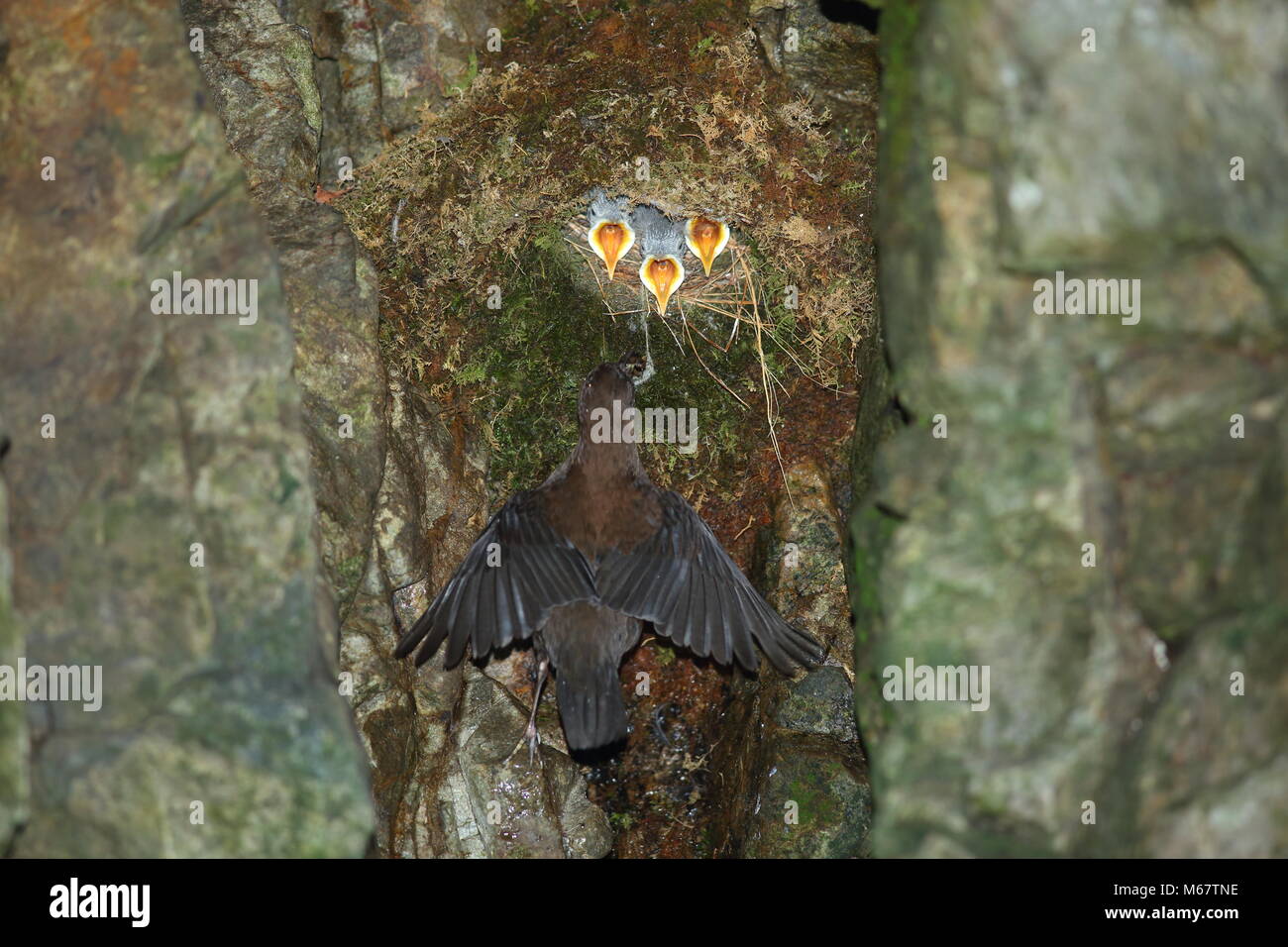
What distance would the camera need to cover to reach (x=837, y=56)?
675cm

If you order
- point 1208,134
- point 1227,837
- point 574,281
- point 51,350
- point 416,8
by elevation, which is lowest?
point 1227,837

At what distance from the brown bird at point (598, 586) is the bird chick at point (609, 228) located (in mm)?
592

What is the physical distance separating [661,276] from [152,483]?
3124 mm

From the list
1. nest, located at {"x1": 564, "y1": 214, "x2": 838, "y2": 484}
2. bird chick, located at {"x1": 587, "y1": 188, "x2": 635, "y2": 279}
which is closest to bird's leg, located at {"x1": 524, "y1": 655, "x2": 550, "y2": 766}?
nest, located at {"x1": 564, "y1": 214, "x2": 838, "y2": 484}

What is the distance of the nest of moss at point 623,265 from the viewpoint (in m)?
6.56

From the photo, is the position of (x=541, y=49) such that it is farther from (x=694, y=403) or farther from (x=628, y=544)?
(x=628, y=544)

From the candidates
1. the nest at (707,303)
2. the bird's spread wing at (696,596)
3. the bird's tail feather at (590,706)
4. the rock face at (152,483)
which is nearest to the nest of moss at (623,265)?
the nest at (707,303)

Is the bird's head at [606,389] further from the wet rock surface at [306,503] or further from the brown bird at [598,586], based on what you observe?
A: the wet rock surface at [306,503]

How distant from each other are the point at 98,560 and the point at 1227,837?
3979 mm

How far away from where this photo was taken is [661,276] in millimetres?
6559

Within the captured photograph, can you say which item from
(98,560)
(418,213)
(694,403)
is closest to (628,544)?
(694,403)

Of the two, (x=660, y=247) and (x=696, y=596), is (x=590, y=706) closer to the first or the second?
(x=696, y=596)

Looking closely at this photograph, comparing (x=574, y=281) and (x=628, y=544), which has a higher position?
(x=574, y=281)

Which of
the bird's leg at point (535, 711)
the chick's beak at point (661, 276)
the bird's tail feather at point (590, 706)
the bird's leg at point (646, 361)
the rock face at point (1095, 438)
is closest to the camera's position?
the rock face at point (1095, 438)
